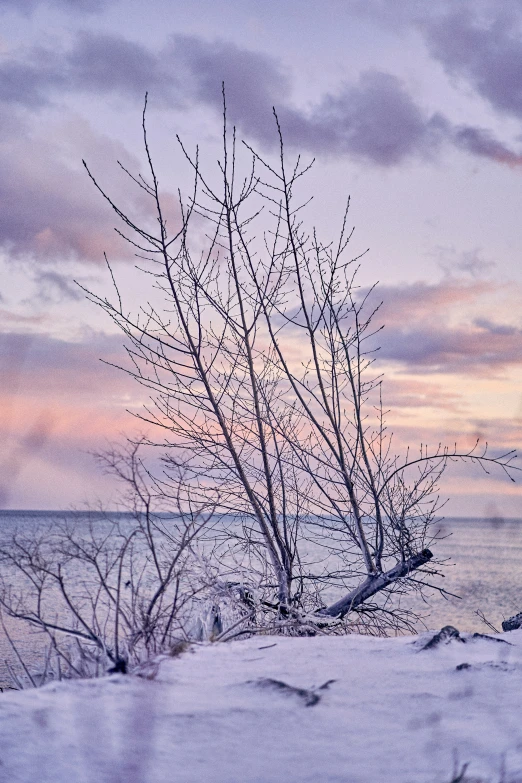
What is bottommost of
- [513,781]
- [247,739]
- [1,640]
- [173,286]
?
[1,640]

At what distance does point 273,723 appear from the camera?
241 cm

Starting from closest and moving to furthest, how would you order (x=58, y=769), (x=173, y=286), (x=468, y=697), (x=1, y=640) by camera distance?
(x=58, y=769)
(x=468, y=697)
(x=173, y=286)
(x=1, y=640)

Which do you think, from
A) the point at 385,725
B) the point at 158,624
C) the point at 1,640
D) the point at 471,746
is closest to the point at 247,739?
the point at 385,725

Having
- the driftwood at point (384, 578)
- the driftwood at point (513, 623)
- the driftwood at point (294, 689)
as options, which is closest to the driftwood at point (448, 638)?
the driftwood at point (294, 689)

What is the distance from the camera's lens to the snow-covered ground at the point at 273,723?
214cm

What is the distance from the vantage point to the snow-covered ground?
2137mm

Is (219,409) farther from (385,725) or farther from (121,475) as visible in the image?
(385,725)

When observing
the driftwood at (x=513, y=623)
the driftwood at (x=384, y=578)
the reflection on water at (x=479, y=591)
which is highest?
the driftwood at (x=384, y=578)

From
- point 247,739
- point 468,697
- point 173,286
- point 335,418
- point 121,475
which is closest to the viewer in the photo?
point 247,739

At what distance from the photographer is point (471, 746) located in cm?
236

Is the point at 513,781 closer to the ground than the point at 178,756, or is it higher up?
closer to the ground

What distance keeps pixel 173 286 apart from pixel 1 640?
46.6 feet

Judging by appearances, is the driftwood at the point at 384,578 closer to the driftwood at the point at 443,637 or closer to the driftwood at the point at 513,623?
the driftwood at the point at 513,623

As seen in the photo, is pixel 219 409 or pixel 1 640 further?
pixel 1 640
